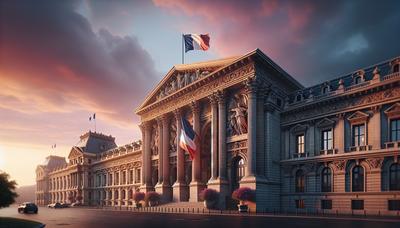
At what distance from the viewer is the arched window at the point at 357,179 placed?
129 ft

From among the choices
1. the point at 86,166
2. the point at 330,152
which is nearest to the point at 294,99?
the point at 330,152

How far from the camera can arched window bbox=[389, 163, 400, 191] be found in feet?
118

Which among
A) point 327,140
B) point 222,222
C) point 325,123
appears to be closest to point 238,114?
point 325,123

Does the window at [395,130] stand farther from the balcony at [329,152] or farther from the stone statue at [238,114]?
the stone statue at [238,114]

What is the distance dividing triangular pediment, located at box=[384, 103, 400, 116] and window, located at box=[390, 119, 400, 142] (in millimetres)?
862

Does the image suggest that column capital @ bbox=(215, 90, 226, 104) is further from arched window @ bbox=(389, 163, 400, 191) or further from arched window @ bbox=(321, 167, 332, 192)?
arched window @ bbox=(389, 163, 400, 191)

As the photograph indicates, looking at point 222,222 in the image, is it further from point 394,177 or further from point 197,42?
point 197,42

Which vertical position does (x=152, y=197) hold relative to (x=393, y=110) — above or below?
below

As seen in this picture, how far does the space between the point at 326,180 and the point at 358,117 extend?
8.76 metres

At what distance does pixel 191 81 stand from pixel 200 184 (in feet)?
57.4

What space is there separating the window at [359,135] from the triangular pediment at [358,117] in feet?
2.73

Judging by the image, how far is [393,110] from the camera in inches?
1455

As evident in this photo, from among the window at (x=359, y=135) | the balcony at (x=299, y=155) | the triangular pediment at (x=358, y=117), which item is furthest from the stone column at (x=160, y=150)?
the window at (x=359, y=135)

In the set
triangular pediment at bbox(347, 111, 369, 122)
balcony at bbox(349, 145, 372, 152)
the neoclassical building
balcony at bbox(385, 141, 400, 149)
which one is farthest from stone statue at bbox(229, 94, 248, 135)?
balcony at bbox(385, 141, 400, 149)
